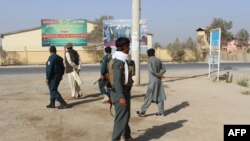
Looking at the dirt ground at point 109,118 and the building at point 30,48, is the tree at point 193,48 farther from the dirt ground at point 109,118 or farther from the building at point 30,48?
the dirt ground at point 109,118

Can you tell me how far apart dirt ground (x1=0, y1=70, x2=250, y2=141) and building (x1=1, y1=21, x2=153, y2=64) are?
34599 mm

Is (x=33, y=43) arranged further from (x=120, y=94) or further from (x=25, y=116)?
(x=120, y=94)

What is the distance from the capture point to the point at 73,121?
31.7 feet

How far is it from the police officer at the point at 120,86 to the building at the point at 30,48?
42370 millimetres

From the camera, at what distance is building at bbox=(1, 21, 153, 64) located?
162 ft

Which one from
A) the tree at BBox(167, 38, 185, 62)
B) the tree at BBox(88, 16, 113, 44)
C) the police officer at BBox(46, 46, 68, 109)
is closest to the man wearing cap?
the police officer at BBox(46, 46, 68, 109)

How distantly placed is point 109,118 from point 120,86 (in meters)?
3.33

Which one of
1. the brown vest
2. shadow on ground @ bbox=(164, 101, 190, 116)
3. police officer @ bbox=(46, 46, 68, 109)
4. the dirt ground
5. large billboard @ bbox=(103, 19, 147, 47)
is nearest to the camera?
the dirt ground

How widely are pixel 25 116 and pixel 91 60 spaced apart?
3993 centimetres

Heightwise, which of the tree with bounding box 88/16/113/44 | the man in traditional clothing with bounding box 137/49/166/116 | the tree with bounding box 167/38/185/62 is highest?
the tree with bounding box 88/16/113/44

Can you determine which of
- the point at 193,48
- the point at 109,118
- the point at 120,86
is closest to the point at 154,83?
the point at 109,118

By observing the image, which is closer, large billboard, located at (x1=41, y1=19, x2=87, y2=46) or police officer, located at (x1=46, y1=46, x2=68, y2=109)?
police officer, located at (x1=46, y1=46, x2=68, y2=109)

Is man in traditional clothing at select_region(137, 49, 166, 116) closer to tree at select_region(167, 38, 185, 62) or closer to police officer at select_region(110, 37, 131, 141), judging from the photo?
police officer at select_region(110, 37, 131, 141)

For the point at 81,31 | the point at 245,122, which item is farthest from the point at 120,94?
the point at 81,31
